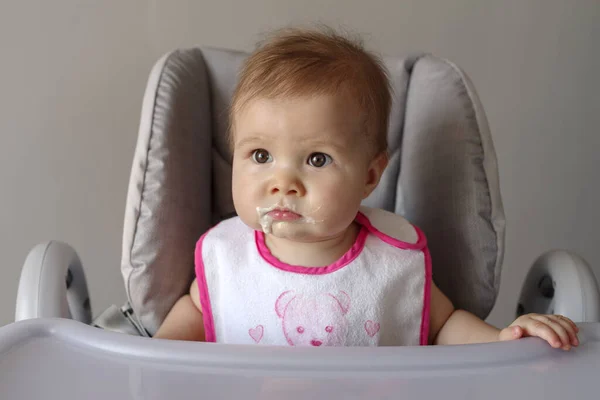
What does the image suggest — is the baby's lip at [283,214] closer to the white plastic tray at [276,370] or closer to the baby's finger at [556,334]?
the white plastic tray at [276,370]

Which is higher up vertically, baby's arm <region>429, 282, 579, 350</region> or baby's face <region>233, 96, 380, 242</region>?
baby's face <region>233, 96, 380, 242</region>

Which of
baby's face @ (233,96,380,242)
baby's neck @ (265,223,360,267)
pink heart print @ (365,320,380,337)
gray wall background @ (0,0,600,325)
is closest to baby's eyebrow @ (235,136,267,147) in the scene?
baby's face @ (233,96,380,242)

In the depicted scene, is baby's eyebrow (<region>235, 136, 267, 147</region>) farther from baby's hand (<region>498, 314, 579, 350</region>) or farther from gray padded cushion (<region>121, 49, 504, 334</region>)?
baby's hand (<region>498, 314, 579, 350</region>)

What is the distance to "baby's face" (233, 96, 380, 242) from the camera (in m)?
0.74

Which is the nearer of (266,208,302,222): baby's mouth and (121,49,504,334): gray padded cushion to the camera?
(266,208,302,222): baby's mouth

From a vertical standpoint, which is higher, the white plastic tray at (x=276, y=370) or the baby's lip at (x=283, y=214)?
the baby's lip at (x=283, y=214)

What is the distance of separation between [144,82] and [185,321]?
67 cm

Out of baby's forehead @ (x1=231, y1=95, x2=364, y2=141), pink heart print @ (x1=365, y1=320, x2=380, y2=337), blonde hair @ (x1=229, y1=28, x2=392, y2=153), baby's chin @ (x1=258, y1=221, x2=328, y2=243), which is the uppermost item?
blonde hair @ (x1=229, y1=28, x2=392, y2=153)

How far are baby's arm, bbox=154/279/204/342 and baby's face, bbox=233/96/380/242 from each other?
0.19 meters

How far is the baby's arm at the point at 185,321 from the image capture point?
2.91 ft

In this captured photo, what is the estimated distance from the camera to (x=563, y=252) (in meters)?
0.92

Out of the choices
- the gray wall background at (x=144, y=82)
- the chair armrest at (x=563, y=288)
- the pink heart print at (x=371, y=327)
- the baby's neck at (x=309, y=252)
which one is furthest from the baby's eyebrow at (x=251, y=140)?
the gray wall background at (x=144, y=82)

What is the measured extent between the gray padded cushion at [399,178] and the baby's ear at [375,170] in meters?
0.12

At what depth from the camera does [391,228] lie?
0.90 m
